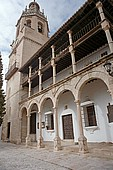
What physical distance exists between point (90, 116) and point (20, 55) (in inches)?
548

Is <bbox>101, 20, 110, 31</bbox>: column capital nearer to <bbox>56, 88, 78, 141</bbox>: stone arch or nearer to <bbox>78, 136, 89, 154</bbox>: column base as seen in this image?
<bbox>56, 88, 78, 141</bbox>: stone arch

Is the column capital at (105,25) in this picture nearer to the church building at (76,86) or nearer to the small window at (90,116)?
the church building at (76,86)

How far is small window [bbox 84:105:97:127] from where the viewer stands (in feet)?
32.9

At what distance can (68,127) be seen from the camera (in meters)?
12.0

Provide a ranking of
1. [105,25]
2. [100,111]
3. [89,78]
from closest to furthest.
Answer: [105,25], [89,78], [100,111]

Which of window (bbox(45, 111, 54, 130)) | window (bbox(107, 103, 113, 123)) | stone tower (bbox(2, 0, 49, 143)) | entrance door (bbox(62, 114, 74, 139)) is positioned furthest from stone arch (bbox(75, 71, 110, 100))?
stone tower (bbox(2, 0, 49, 143))

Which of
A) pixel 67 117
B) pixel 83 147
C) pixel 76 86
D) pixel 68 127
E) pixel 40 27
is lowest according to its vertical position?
pixel 83 147

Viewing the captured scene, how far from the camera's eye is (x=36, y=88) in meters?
17.8

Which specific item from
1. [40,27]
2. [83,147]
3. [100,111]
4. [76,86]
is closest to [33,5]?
[40,27]

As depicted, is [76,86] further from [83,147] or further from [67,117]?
[67,117]

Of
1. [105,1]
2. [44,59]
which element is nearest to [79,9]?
[105,1]

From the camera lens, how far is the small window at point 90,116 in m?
10.0

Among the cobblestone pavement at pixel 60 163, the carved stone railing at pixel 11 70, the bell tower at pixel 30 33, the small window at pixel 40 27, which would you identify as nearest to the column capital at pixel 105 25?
the cobblestone pavement at pixel 60 163

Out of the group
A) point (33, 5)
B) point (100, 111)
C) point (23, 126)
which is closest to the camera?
point (100, 111)
